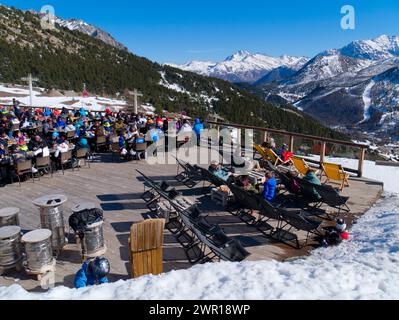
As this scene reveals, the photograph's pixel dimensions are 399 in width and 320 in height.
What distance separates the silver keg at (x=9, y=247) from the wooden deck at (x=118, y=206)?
0.69 ft

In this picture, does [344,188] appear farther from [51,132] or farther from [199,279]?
[51,132]

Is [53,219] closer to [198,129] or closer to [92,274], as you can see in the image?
[92,274]

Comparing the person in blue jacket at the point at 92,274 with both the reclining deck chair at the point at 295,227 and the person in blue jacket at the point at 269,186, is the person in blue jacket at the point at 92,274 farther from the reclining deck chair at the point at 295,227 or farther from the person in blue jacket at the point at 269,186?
the person in blue jacket at the point at 269,186

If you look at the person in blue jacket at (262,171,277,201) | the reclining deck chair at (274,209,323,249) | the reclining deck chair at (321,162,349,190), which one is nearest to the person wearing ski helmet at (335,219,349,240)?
the reclining deck chair at (274,209,323,249)

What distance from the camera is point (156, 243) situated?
4816mm

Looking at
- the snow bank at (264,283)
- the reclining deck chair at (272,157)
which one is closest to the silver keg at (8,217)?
the snow bank at (264,283)

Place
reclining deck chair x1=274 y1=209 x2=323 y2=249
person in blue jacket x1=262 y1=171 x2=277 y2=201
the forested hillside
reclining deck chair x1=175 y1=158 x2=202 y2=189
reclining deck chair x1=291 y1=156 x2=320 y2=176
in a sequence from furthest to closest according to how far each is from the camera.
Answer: the forested hillside → reclining deck chair x1=291 y1=156 x2=320 y2=176 → reclining deck chair x1=175 y1=158 x2=202 y2=189 → person in blue jacket x1=262 y1=171 x2=277 y2=201 → reclining deck chair x1=274 y1=209 x2=323 y2=249

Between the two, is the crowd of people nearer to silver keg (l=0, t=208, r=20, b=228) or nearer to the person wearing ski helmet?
silver keg (l=0, t=208, r=20, b=228)

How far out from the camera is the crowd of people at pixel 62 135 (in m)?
9.52

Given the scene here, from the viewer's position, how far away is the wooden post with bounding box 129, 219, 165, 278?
4.64 m

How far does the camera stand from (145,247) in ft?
15.6

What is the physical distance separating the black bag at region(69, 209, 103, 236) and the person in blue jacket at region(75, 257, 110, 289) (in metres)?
1.22

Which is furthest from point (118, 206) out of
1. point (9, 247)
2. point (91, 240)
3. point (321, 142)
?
point (321, 142)
